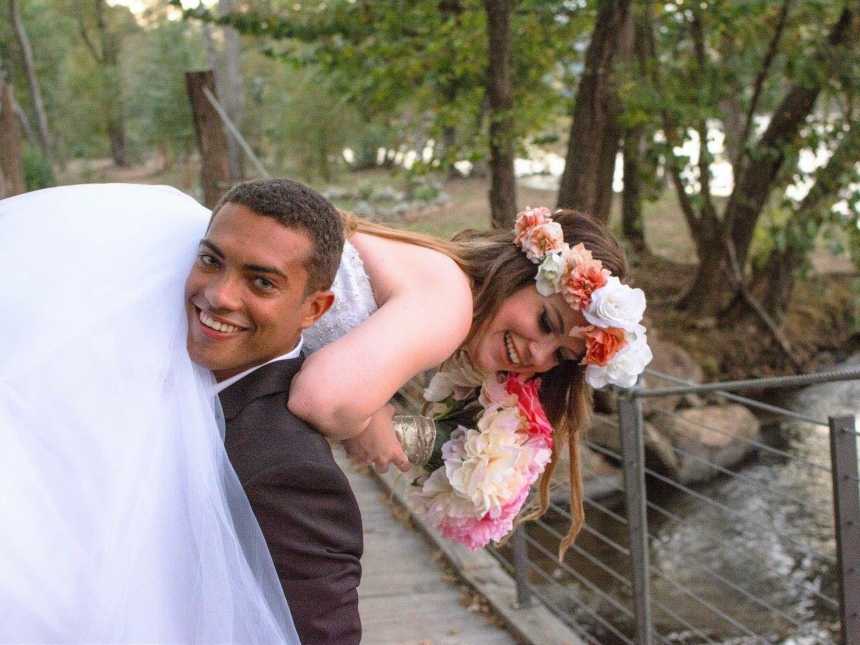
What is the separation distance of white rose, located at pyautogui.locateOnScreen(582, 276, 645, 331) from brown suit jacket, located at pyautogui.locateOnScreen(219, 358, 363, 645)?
0.83 meters

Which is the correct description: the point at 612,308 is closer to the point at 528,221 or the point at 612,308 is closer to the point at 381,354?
the point at 528,221

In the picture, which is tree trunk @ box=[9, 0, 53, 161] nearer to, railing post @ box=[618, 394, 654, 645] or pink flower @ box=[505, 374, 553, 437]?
railing post @ box=[618, 394, 654, 645]

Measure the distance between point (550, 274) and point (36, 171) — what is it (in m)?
15.7

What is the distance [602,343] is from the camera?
2.36 metres

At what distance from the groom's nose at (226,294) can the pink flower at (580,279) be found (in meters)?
0.87

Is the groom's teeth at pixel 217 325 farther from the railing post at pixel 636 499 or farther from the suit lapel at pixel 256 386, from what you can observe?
the railing post at pixel 636 499

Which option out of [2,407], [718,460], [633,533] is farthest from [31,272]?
[718,460]

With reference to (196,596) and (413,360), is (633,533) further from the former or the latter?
(196,596)

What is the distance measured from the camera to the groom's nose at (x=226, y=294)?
172 cm

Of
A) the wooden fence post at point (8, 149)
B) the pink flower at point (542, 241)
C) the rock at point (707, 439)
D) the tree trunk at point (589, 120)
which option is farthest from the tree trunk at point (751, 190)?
the pink flower at point (542, 241)

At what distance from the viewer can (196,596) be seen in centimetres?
164

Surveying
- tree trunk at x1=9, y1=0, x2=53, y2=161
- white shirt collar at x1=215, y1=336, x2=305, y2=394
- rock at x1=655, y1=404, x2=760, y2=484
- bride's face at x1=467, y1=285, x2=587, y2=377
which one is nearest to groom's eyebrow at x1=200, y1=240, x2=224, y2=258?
white shirt collar at x1=215, y1=336, x2=305, y2=394

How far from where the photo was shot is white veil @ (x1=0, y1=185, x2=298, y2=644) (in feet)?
5.01

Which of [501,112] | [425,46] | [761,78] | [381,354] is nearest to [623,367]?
[381,354]
